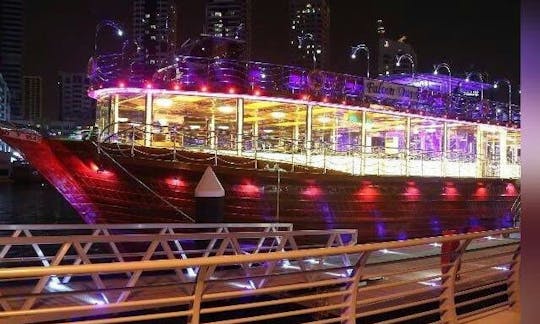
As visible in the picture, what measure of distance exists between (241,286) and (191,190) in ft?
14.3

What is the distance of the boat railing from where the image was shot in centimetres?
1352

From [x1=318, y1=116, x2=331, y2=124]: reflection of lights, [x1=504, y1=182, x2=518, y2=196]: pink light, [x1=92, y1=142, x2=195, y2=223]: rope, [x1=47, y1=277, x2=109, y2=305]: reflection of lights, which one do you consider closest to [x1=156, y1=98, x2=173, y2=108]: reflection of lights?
[x1=92, y1=142, x2=195, y2=223]: rope

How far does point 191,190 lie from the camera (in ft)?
43.5

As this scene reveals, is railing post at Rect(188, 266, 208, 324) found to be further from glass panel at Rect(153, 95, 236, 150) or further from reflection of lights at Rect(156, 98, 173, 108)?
reflection of lights at Rect(156, 98, 173, 108)

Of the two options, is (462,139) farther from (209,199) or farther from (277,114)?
(209,199)

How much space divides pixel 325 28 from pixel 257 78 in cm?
8332

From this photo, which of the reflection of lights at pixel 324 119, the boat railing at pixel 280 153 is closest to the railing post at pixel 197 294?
the boat railing at pixel 280 153

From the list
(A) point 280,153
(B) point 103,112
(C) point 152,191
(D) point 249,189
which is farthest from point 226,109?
(C) point 152,191

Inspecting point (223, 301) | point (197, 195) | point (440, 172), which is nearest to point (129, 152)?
point (197, 195)

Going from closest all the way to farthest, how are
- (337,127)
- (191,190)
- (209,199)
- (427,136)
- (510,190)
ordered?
(209,199), (191,190), (337,127), (510,190), (427,136)

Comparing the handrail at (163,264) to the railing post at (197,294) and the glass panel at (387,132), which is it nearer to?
the railing post at (197,294)

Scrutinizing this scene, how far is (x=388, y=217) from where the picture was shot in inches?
629

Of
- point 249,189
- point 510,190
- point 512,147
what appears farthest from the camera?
point 512,147

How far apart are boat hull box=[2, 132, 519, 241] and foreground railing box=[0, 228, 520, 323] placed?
1.98 meters
